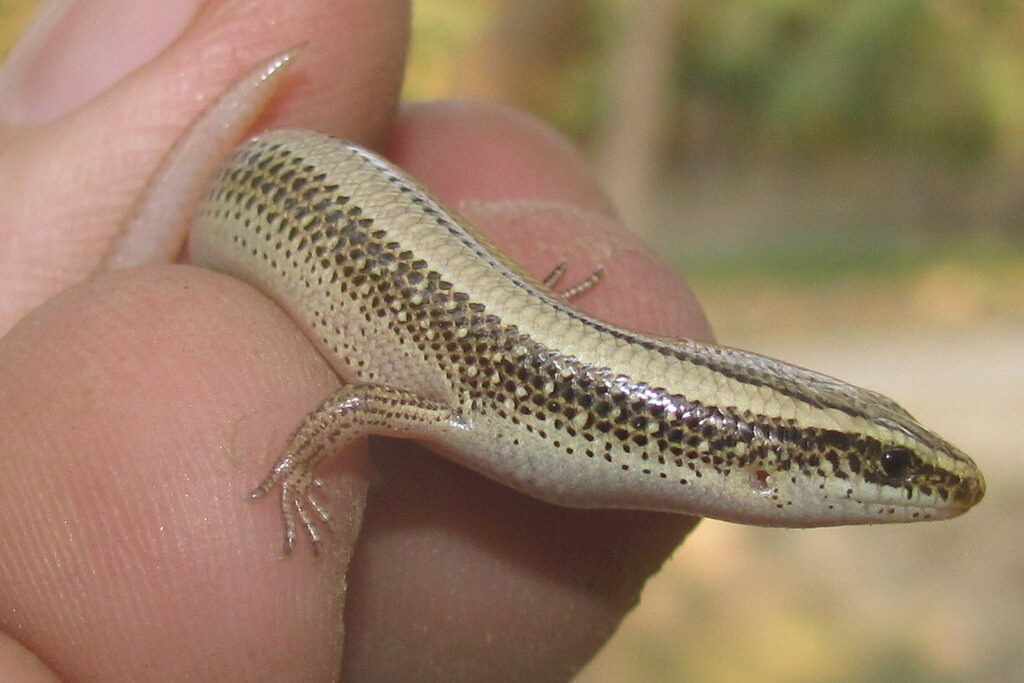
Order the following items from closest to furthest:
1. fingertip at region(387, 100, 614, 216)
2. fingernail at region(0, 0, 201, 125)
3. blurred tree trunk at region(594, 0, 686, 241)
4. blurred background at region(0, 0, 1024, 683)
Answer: fingernail at region(0, 0, 201, 125)
fingertip at region(387, 100, 614, 216)
blurred background at region(0, 0, 1024, 683)
blurred tree trunk at region(594, 0, 686, 241)

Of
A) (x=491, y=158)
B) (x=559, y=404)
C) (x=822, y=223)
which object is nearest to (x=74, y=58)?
(x=491, y=158)

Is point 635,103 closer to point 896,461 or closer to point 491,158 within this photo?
point 491,158

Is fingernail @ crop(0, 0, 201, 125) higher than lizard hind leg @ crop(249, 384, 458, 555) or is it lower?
higher

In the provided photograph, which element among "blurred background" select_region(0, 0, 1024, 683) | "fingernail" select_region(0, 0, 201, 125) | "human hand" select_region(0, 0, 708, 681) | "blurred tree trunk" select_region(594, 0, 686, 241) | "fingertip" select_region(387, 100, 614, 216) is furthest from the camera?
"blurred tree trunk" select_region(594, 0, 686, 241)

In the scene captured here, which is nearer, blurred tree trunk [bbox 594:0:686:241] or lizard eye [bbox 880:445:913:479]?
lizard eye [bbox 880:445:913:479]

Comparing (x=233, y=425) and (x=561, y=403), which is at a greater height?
(x=561, y=403)

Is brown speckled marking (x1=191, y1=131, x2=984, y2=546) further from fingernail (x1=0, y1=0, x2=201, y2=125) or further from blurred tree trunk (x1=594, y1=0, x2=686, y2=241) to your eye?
blurred tree trunk (x1=594, y1=0, x2=686, y2=241)

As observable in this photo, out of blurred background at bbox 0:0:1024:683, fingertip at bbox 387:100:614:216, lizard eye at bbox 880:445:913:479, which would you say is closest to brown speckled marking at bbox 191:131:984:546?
lizard eye at bbox 880:445:913:479

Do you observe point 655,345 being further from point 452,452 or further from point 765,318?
point 765,318
